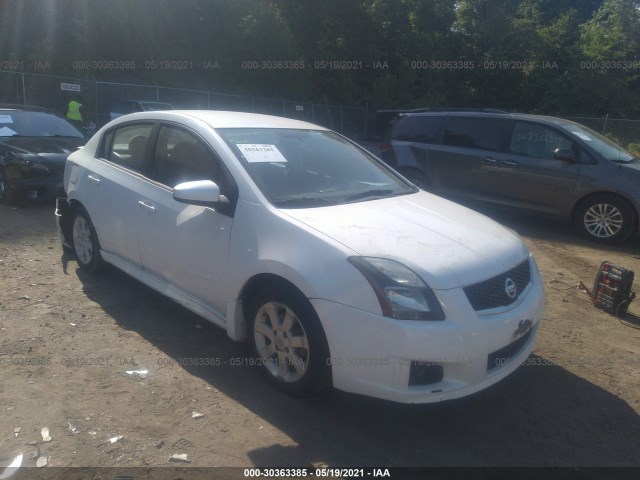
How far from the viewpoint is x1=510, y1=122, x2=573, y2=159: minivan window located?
325 inches

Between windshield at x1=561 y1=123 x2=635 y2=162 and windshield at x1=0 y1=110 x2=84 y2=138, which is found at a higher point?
windshield at x1=561 y1=123 x2=635 y2=162

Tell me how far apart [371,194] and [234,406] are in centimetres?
178

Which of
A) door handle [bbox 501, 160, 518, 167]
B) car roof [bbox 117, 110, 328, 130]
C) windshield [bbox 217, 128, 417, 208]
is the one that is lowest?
door handle [bbox 501, 160, 518, 167]

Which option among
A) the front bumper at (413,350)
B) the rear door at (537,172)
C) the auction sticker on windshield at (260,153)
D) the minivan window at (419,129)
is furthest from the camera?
the minivan window at (419,129)

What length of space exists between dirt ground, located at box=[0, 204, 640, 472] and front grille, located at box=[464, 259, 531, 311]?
0.75m

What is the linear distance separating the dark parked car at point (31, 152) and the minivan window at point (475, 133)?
235 inches

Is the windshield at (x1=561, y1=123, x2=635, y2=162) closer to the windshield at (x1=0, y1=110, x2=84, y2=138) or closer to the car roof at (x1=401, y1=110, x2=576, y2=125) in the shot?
the car roof at (x1=401, y1=110, x2=576, y2=125)

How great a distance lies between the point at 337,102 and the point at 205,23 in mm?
8856

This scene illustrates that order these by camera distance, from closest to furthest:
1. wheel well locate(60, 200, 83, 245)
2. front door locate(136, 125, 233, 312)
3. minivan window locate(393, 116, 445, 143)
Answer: front door locate(136, 125, 233, 312) < wheel well locate(60, 200, 83, 245) < minivan window locate(393, 116, 445, 143)

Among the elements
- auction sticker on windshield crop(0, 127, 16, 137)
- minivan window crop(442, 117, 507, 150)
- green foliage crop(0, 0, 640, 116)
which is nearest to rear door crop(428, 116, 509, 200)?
minivan window crop(442, 117, 507, 150)

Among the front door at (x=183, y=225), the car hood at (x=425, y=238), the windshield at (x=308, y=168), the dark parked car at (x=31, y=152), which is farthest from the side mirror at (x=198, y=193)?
the dark parked car at (x=31, y=152)

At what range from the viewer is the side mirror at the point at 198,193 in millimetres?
3689

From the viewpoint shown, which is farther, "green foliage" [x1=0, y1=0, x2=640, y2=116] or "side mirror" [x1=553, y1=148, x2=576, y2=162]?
"green foliage" [x1=0, y1=0, x2=640, y2=116]

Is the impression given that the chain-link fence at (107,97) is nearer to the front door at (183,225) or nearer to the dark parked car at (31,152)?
the dark parked car at (31,152)
